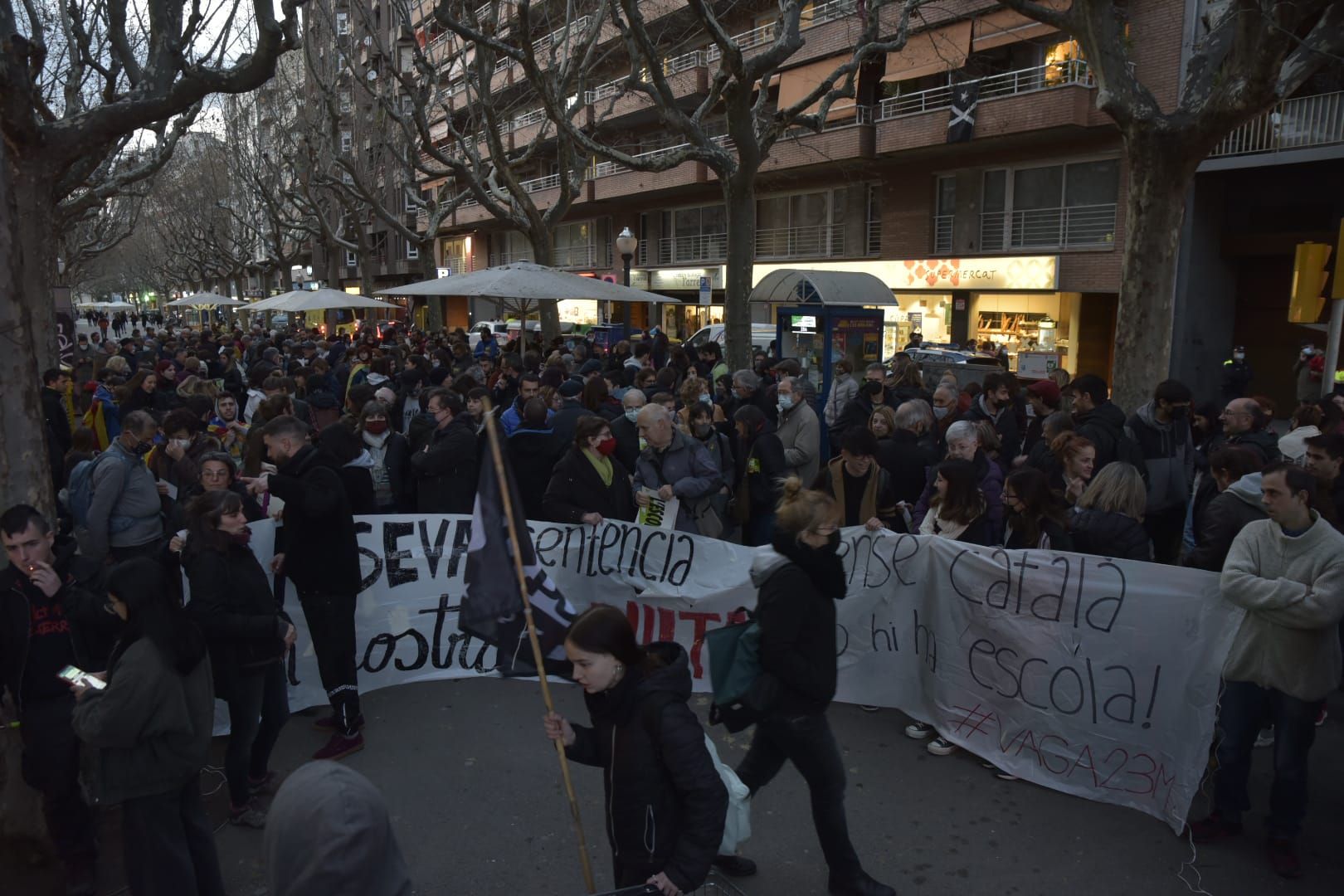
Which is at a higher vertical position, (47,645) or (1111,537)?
(1111,537)

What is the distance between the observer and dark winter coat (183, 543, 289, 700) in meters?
4.02

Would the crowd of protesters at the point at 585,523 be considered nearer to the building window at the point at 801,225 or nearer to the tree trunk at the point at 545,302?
the tree trunk at the point at 545,302

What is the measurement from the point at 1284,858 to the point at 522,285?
10145 mm

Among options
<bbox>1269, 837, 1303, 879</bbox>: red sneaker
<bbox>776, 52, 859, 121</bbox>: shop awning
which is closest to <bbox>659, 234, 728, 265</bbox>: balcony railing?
<bbox>776, 52, 859, 121</bbox>: shop awning

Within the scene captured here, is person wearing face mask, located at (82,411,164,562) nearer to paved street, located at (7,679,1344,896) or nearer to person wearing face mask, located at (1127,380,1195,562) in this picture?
paved street, located at (7,679,1344,896)

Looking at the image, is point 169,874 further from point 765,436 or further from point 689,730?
point 765,436

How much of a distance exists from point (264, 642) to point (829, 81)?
1263 cm

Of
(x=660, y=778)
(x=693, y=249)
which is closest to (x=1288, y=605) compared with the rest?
(x=660, y=778)

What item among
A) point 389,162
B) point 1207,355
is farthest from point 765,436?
point 389,162

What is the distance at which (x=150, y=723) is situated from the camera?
3.27 metres

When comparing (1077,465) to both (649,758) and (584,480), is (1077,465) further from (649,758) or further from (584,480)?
(649,758)

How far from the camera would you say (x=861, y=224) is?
88.6 ft

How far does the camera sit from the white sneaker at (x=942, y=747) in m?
5.06

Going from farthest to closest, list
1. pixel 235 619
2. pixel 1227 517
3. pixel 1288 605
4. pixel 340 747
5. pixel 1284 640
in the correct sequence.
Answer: pixel 340 747
pixel 1227 517
pixel 235 619
pixel 1284 640
pixel 1288 605
